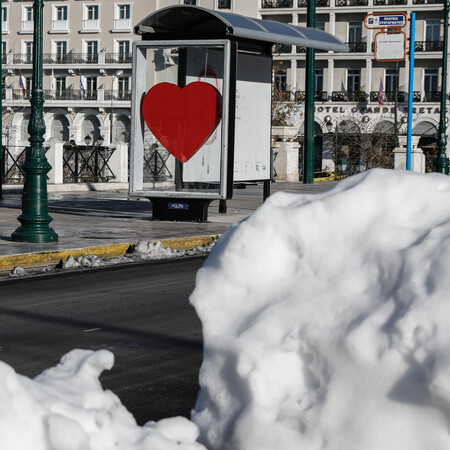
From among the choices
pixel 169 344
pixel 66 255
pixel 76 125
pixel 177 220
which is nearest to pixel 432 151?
pixel 76 125

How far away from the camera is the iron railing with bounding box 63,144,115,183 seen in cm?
3073

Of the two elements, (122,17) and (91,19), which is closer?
(122,17)

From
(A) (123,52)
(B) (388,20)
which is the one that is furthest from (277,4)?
(B) (388,20)

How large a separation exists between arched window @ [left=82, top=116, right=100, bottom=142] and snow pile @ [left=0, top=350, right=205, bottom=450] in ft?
271

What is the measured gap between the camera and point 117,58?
83188 millimetres

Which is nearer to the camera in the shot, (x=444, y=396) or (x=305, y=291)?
(x=444, y=396)

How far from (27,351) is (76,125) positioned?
7974 cm

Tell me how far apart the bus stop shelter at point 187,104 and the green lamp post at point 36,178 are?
11.1 feet

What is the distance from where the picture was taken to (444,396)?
131 inches

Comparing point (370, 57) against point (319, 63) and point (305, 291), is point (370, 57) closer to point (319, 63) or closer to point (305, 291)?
point (319, 63)

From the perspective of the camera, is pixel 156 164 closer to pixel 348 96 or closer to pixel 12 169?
pixel 12 169

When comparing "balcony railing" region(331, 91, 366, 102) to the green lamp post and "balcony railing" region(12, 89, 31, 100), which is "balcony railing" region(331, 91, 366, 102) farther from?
the green lamp post

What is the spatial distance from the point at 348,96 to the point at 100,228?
60.5 meters

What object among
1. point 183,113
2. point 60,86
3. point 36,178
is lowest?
point 36,178
